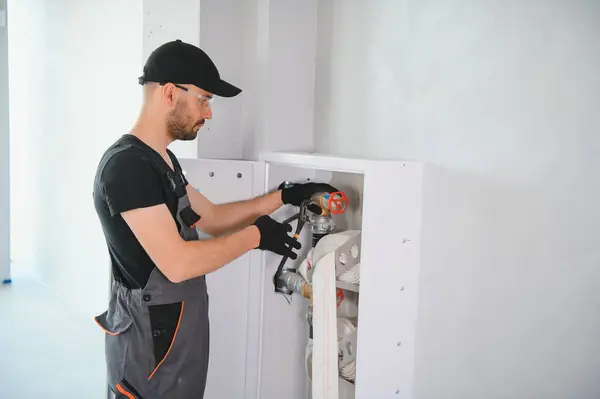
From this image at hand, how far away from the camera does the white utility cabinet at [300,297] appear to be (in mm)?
1294

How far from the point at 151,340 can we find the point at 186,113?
1.83 ft

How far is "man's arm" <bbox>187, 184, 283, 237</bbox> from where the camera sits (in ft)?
5.20

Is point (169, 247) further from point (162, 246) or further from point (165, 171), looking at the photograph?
point (165, 171)

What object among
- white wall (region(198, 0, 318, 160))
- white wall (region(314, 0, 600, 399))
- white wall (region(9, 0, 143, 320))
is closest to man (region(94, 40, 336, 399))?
white wall (region(198, 0, 318, 160))

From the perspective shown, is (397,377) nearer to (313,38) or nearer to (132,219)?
(132,219)

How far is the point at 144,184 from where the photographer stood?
3.81ft

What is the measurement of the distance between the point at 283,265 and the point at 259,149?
383 mm

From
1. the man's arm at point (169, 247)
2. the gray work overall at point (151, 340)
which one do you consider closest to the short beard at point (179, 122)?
the gray work overall at point (151, 340)

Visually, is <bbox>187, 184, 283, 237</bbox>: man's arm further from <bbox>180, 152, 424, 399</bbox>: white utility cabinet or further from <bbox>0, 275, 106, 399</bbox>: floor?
<bbox>0, 275, 106, 399</bbox>: floor

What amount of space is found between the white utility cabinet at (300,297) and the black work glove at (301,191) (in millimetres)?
73

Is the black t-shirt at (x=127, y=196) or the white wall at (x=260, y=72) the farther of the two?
the white wall at (x=260, y=72)

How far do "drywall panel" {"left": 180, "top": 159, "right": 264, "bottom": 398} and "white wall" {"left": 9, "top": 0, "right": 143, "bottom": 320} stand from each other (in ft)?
4.51

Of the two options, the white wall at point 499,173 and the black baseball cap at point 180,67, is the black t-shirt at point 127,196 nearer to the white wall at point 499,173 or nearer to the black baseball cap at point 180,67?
the black baseball cap at point 180,67

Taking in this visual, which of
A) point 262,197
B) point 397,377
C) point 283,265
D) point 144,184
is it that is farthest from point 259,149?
point 397,377
